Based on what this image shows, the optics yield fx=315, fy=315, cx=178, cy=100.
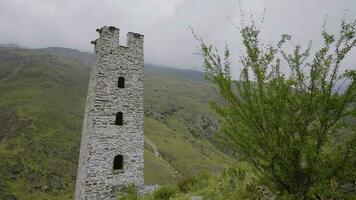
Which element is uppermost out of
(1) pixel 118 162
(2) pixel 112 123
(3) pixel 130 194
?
(2) pixel 112 123

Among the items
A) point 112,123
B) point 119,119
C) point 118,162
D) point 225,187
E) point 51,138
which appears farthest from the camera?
point 51,138

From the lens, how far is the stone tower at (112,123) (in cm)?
1460

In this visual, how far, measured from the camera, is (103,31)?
1619 cm

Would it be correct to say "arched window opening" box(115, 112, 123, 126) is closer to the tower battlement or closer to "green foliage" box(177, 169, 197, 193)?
the tower battlement

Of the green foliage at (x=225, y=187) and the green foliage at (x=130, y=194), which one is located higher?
the green foliage at (x=225, y=187)

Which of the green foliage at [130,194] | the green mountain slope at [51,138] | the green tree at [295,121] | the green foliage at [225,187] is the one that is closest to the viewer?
the green tree at [295,121]

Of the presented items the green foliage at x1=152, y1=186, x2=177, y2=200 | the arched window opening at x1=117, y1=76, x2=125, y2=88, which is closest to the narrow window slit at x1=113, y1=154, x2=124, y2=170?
the arched window opening at x1=117, y1=76, x2=125, y2=88

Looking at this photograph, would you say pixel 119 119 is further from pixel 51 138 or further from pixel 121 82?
pixel 51 138

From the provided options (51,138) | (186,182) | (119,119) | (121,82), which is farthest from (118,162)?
(51,138)

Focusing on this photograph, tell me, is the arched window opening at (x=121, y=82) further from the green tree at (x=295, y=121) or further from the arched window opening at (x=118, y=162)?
the green tree at (x=295, y=121)

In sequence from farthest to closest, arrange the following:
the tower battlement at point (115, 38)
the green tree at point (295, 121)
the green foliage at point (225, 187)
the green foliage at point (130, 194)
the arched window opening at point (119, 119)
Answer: the tower battlement at point (115, 38) < the arched window opening at point (119, 119) < the green foliage at point (130, 194) < the green foliage at point (225, 187) < the green tree at point (295, 121)

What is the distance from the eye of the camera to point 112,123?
603 inches

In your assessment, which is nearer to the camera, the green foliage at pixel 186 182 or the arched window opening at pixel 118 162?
the green foliage at pixel 186 182

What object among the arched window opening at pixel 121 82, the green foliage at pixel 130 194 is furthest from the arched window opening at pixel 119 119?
the green foliage at pixel 130 194
